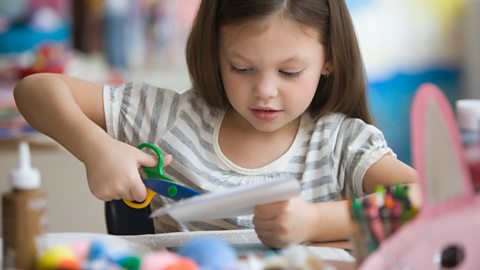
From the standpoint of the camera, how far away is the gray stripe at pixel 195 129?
1.22m

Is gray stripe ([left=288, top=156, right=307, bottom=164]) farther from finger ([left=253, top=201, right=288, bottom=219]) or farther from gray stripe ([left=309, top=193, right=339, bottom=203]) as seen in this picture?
finger ([left=253, top=201, right=288, bottom=219])

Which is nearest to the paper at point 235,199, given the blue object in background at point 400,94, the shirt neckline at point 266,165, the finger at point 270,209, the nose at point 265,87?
the finger at point 270,209

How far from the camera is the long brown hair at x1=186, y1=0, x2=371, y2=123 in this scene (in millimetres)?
1104

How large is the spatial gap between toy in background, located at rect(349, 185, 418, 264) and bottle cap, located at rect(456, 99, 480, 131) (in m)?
0.08

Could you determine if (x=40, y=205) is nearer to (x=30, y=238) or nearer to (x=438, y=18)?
(x=30, y=238)

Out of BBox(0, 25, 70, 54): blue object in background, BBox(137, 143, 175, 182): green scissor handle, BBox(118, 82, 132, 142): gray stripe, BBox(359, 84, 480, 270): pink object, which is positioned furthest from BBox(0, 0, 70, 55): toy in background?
BBox(359, 84, 480, 270): pink object

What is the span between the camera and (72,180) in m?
2.24

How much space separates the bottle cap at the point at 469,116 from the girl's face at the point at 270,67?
0.39 meters

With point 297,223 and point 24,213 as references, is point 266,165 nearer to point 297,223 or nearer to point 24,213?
point 297,223

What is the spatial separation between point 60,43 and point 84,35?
0.18 m

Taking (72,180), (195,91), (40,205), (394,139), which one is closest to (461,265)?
(40,205)

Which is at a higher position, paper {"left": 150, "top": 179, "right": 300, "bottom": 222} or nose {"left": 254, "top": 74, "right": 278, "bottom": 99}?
nose {"left": 254, "top": 74, "right": 278, "bottom": 99}

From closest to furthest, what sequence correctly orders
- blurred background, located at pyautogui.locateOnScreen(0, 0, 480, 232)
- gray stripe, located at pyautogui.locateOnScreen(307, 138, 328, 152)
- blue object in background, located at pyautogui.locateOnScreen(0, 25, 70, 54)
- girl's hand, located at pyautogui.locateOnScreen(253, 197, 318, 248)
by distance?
1. girl's hand, located at pyautogui.locateOnScreen(253, 197, 318, 248)
2. gray stripe, located at pyautogui.locateOnScreen(307, 138, 328, 152)
3. blurred background, located at pyautogui.locateOnScreen(0, 0, 480, 232)
4. blue object in background, located at pyautogui.locateOnScreen(0, 25, 70, 54)

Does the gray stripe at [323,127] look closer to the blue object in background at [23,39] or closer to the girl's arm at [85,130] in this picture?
the girl's arm at [85,130]
